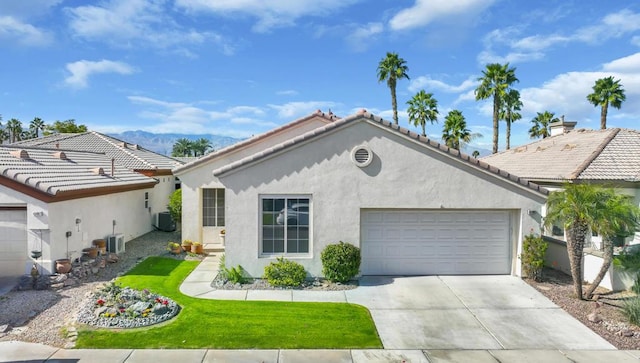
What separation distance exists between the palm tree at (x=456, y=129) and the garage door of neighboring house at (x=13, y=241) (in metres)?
39.0

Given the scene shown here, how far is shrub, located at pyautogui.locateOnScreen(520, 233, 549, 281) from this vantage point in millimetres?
13422

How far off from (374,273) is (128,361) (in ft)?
27.5

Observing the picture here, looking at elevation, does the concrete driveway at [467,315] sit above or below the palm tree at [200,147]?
below

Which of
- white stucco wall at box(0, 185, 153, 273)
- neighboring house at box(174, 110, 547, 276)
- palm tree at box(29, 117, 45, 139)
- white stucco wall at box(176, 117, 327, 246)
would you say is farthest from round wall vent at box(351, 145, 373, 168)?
palm tree at box(29, 117, 45, 139)

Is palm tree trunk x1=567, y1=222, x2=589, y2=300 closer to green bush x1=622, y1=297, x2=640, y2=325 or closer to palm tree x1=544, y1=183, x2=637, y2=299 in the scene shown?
A: palm tree x1=544, y1=183, x2=637, y2=299

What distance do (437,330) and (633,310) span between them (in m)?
5.14

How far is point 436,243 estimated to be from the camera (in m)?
14.2

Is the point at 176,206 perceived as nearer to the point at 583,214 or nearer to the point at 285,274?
the point at 285,274

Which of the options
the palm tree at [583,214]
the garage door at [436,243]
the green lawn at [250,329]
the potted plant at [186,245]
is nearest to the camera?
the green lawn at [250,329]

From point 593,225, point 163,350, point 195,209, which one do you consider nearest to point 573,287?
point 593,225

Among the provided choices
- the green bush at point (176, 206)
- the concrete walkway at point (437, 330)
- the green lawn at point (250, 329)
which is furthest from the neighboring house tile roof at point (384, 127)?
the green bush at point (176, 206)

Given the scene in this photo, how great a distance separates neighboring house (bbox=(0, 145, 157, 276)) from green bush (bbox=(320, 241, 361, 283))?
8.84m

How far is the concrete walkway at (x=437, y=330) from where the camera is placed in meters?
8.26

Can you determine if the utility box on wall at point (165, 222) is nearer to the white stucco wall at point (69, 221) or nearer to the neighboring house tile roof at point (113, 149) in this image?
the neighboring house tile roof at point (113, 149)
